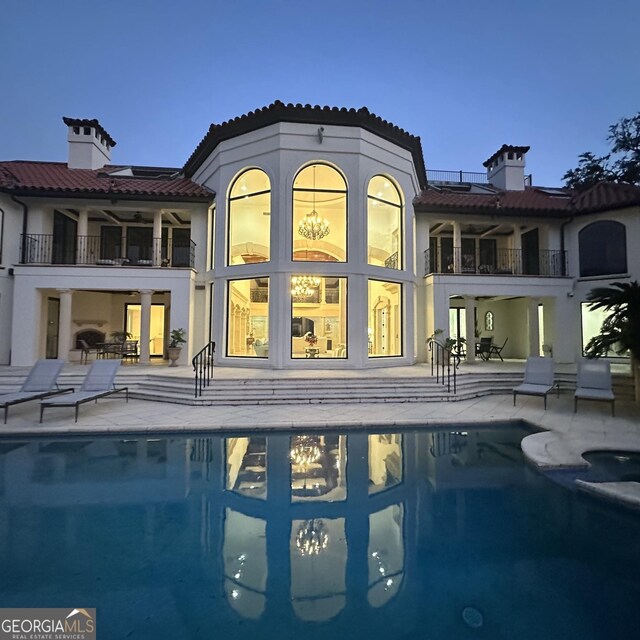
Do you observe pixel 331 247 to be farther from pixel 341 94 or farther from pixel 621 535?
pixel 341 94

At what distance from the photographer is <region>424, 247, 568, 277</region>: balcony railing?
15320mm

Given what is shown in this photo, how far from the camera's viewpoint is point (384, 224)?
45.6 ft

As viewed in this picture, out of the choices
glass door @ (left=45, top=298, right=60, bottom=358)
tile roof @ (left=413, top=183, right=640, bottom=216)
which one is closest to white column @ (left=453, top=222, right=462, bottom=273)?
tile roof @ (left=413, top=183, right=640, bottom=216)

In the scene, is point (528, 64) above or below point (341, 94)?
below

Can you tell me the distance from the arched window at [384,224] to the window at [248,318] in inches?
155

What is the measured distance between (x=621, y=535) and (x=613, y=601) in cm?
119

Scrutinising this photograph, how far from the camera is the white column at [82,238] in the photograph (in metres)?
14.1

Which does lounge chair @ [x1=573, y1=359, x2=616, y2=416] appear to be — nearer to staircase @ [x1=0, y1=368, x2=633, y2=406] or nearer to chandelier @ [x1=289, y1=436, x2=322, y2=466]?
staircase @ [x1=0, y1=368, x2=633, y2=406]

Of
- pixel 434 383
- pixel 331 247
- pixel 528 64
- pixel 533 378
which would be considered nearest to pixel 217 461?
pixel 434 383

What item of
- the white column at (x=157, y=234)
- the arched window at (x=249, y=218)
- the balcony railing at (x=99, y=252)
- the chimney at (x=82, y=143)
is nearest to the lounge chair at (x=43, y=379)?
the balcony railing at (x=99, y=252)

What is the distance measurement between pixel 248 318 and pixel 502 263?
38.8 feet

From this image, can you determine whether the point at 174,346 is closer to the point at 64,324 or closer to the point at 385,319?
the point at 64,324

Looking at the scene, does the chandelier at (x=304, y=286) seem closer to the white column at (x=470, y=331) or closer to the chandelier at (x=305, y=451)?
the white column at (x=470, y=331)

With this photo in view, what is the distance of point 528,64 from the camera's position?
289 feet
